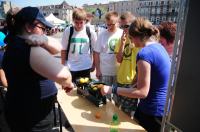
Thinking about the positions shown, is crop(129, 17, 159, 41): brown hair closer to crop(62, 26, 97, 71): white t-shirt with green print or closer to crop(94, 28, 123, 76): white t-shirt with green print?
crop(94, 28, 123, 76): white t-shirt with green print

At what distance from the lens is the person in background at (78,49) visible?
346 centimetres

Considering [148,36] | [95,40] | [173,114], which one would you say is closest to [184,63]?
[173,114]

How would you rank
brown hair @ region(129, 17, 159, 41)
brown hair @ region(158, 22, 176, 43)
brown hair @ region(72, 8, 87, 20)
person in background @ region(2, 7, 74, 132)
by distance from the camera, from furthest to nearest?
brown hair @ region(72, 8, 87, 20)
brown hair @ region(158, 22, 176, 43)
brown hair @ region(129, 17, 159, 41)
person in background @ region(2, 7, 74, 132)

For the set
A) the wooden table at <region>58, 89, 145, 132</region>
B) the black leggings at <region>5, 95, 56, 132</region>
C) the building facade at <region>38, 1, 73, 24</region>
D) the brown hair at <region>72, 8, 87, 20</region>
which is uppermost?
the building facade at <region>38, 1, 73, 24</region>

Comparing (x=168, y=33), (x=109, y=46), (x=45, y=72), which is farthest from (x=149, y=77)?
(x=109, y=46)

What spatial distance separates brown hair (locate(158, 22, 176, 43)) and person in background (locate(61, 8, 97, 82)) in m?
1.33

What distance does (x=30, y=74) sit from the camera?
5.27 ft

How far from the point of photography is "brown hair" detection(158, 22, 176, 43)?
7.90 ft

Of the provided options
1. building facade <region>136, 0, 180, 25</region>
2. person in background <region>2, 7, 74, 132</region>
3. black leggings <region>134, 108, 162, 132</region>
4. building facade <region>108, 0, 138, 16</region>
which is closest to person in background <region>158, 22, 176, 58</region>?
black leggings <region>134, 108, 162, 132</region>

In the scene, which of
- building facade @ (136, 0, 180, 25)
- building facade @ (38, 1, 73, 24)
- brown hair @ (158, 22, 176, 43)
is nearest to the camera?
brown hair @ (158, 22, 176, 43)

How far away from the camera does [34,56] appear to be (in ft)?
4.93

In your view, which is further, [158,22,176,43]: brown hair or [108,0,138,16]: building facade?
[108,0,138,16]: building facade

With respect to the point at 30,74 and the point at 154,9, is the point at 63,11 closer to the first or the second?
the point at 154,9

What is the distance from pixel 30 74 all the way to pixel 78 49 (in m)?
1.92
